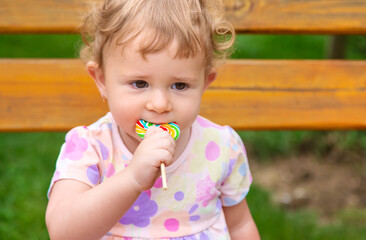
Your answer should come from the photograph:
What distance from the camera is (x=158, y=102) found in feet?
4.56

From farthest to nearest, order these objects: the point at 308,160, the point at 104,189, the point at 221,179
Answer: the point at 308,160, the point at 221,179, the point at 104,189

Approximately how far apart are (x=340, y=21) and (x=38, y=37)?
308 centimetres

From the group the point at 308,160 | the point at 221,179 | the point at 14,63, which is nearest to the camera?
the point at 221,179

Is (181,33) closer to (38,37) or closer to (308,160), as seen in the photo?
A: (308,160)

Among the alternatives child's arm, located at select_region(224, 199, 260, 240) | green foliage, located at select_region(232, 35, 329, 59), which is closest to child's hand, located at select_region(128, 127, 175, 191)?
child's arm, located at select_region(224, 199, 260, 240)

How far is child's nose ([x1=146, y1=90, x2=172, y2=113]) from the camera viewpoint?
4.57 feet

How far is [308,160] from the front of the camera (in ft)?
11.1

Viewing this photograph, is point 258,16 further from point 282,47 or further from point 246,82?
point 282,47

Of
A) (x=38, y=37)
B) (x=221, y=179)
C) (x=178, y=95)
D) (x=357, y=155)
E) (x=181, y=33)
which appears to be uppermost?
(x=181, y=33)

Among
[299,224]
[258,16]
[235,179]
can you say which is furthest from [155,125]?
[299,224]

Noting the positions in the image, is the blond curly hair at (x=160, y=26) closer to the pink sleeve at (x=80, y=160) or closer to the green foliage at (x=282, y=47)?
the pink sleeve at (x=80, y=160)

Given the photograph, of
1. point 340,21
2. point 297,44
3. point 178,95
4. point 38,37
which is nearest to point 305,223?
point 340,21

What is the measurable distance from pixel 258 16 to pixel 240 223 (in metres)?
0.79

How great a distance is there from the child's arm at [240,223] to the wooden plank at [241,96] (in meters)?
0.38
